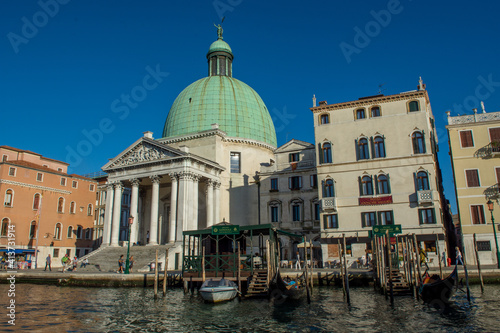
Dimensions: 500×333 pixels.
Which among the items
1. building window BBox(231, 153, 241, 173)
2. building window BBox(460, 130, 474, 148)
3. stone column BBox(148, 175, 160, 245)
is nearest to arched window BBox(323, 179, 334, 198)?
building window BBox(460, 130, 474, 148)

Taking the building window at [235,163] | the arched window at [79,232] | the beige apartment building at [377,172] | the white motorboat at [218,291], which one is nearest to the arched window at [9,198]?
the arched window at [79,232]

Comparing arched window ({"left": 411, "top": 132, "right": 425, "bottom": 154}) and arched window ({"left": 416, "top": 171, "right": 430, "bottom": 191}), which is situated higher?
arched window ({"left": 411, "top": 132, "right": 425, "bottom": 154})

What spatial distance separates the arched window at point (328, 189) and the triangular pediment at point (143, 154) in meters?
12.7

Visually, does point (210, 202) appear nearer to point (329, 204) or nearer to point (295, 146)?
point (295, 146)

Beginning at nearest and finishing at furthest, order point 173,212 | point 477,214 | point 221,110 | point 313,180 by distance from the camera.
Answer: point 477,214, point 173,212, point 313,180, point 221,110

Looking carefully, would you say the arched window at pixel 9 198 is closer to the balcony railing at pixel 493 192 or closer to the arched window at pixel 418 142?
the arched window at pixel 418 142

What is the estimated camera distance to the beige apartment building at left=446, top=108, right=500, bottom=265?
2962 cm

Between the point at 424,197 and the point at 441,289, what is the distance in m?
13.2

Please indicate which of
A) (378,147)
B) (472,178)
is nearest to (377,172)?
(378,147)

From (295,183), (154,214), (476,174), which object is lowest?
(154,214)

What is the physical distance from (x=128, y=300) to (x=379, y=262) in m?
12.8

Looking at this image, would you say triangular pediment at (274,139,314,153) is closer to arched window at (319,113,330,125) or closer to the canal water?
arched window at (319,113,330,125)

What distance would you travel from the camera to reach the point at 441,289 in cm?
1786

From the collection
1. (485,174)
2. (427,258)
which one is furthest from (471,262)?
(485,174)
